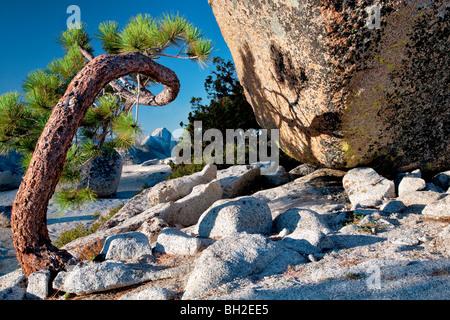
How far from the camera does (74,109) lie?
437cm

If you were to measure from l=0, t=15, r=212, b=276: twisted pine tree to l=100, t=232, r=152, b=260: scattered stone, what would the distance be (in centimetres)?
67

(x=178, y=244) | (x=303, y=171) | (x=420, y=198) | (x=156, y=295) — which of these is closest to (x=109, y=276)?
(x=156, y=295)

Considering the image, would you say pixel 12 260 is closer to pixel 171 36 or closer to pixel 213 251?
pixel 171 36

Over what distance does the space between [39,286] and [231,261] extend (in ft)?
7.37

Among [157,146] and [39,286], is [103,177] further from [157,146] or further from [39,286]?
[157,146]

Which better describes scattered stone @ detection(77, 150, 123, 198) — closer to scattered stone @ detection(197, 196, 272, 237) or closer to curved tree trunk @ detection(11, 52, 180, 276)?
curved tree trunk @ detection(11, 52, 180, 276)

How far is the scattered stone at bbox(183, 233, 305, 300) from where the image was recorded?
2902 mm

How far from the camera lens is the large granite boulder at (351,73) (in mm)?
4832

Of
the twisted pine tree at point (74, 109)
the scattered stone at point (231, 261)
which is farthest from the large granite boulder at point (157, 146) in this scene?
the scattered stone at point (231, 261)

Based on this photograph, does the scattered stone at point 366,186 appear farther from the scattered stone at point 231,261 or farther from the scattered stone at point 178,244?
the scattered stone at point 178,244

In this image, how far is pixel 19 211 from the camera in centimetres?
432

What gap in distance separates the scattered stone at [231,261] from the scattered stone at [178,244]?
59 centimetres

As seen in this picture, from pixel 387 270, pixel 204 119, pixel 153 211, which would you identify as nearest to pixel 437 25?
pixel 387 270

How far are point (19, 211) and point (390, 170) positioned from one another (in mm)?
6324
